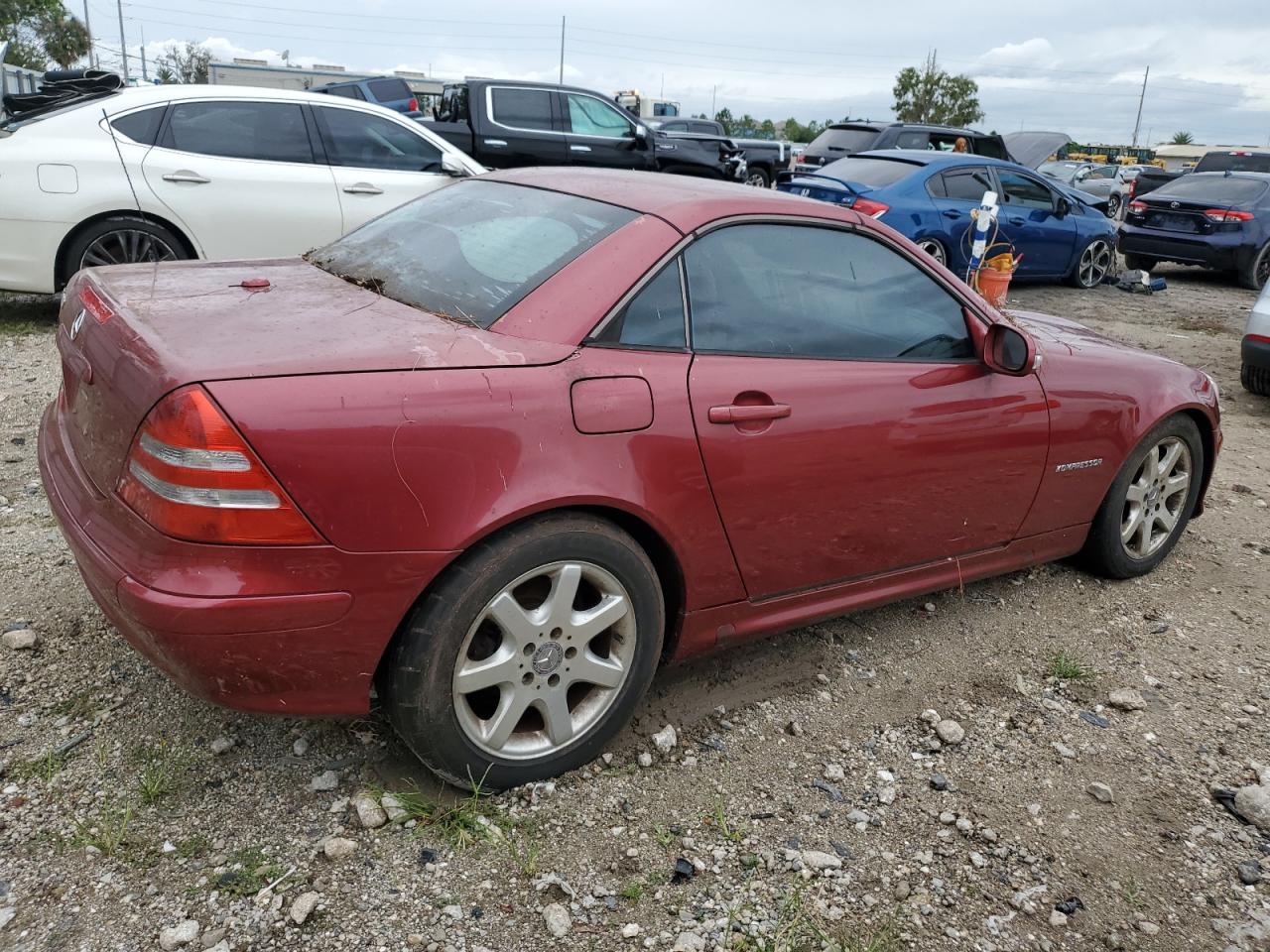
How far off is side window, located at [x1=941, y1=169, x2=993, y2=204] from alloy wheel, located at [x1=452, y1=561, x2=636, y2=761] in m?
8.85

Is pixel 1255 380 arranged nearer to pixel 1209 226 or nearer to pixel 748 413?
pixel 748 413

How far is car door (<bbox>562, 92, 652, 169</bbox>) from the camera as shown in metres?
11.5

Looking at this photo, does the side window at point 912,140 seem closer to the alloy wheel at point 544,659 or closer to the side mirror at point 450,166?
the side mirror at point 450,166

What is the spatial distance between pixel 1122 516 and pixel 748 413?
2120 mm

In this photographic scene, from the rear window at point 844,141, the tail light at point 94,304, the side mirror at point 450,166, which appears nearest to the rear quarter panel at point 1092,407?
the tail light at point 94,304

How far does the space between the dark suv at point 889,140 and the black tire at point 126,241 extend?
397 inches

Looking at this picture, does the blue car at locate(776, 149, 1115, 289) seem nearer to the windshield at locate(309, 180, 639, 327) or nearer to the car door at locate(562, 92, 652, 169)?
the car door at locate(562, 92, 652, 169)

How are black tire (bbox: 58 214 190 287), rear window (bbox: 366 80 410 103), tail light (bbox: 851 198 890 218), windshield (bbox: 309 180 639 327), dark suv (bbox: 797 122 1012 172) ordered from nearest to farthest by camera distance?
windshield (bbox: 309 180 639 327) < black tire (bbox: 58 214 190 287) < tail light (bbox: 851 198 890 218) < dark suv (bbox: 797 122 1012 172) < rear window (bbox: 366 80 410 103)

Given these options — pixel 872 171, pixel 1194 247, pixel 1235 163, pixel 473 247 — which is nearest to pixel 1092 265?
pixel 1194 247

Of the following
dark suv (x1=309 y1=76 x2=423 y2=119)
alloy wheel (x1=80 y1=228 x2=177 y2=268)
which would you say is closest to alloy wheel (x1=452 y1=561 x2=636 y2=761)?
alloy wheel (x1=80 y1=228 x2=177 y2=268)

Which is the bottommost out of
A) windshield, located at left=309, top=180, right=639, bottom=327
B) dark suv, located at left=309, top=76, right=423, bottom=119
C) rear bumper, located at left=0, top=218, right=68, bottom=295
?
rear bumper, located at left=0, top=218, right=68, bottom=295

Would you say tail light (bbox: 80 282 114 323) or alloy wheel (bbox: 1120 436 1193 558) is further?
alloy wheel (bbox: 1120 436 1193 558)

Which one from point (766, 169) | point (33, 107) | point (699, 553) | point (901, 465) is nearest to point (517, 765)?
point (699, 553)

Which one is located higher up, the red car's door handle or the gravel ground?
the red car's door handle
